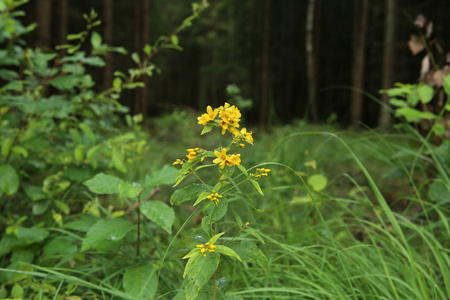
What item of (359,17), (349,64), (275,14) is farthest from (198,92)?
(359,17)

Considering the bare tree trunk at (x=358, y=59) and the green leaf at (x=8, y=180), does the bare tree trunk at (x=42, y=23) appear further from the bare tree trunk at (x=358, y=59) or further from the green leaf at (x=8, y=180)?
the bare tree trunk at (x=358, y=59)

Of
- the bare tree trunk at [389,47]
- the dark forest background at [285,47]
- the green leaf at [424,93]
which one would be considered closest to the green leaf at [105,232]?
the green leaf at [424,93]

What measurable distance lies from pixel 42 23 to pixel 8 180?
4.06 metres

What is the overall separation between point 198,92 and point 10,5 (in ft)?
92.2

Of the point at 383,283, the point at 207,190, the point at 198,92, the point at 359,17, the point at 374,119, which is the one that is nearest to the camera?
the point at 207,190

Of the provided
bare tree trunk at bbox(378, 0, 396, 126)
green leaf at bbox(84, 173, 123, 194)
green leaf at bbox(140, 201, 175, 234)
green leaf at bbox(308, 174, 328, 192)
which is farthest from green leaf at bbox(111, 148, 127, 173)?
bare tree trunk at bbox(378, 0, 396, 126)

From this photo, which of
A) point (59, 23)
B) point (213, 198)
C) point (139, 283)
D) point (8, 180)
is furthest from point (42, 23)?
point (213, 198)

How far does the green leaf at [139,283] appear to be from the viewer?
1.13m

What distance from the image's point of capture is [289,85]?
2250 centimetres

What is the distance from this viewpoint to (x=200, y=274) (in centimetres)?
77

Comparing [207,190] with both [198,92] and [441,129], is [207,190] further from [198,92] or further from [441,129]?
[198,92]

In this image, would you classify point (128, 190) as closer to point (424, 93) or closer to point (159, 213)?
point (159, 213)

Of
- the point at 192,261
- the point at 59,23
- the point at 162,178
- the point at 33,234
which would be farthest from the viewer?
the point at 59,23

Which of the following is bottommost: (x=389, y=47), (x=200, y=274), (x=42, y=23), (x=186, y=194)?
(x=200, y=274)
